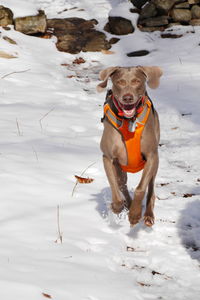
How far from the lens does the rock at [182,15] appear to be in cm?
1269

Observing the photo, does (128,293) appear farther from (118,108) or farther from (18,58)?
(18,58)

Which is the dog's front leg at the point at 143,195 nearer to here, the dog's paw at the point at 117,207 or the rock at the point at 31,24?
the dog's paw at the point at 117,207

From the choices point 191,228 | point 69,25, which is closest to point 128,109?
point 191,228

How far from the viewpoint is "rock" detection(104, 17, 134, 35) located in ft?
42.5

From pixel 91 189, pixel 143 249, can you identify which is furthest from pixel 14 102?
pixel 143 249

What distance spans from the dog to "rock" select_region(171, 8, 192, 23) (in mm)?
9345

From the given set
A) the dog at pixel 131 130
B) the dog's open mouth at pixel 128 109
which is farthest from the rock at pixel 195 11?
the dog's open mouth at pixel 128 109

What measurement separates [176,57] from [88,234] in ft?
26.0

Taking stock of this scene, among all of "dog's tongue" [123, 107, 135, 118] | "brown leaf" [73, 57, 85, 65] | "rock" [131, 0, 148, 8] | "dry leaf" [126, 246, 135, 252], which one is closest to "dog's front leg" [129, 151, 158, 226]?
"dry leaf" [126, 246, 135, 252]

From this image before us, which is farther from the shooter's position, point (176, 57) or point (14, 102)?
point (176, 57)

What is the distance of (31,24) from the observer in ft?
40.8

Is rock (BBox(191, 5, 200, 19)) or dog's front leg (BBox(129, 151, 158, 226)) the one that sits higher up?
dog's front leg (BBox(129, 151, 158, 226))

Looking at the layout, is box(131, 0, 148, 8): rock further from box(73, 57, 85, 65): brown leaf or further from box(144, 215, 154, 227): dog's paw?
box(144, 215, 154, 227): dog's paw

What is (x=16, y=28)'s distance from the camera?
12250 mm
